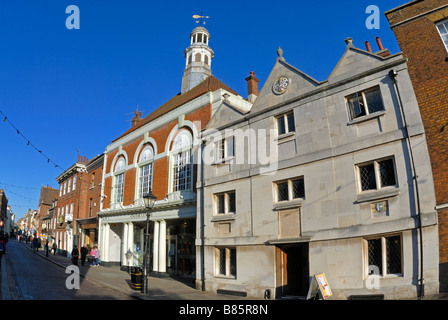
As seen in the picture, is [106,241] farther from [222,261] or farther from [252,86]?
[252,86]

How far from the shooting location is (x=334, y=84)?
37.9 ft

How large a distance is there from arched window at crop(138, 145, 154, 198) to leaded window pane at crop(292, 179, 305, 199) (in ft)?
42.1

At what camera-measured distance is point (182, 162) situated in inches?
790

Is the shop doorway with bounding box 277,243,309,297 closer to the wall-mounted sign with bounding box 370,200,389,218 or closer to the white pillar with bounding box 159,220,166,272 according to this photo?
the wall-mounted sign with bounding box 370,200,389,218

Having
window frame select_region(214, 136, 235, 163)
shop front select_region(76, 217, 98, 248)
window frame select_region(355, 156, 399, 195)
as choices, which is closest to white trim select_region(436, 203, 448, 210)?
window frame select_region(355, 156, 399, 195)

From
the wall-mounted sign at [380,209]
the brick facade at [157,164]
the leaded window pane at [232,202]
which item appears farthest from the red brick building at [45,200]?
the wall-mounted sign at [380,209]

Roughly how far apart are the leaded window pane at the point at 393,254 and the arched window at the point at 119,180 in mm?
20649

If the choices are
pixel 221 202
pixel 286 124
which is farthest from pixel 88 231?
pixel 286 124

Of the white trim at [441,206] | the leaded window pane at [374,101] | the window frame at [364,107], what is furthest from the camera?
the leaded window pane at [374,101]

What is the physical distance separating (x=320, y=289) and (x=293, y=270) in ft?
10.8

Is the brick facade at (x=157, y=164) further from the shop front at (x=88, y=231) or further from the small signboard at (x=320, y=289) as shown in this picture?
the small signboard at (x=320, y=289)

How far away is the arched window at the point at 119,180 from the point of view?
1029 inches

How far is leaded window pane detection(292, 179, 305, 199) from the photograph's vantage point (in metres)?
12.1
